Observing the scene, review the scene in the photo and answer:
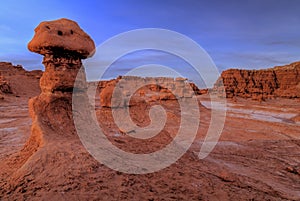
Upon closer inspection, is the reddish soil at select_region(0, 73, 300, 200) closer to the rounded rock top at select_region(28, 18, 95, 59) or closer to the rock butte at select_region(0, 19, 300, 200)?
the rock butte at select_region(0, 19, 300, 200)

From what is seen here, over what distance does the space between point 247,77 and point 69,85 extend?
162 ft

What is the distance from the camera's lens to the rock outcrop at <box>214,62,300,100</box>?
147ft

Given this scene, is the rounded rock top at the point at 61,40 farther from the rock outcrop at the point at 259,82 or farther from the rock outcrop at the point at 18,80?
the rock outcrop at the point at 259,82

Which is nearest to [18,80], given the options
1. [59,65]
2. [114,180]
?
[59,65]

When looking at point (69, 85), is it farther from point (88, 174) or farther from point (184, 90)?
point (184, 90)

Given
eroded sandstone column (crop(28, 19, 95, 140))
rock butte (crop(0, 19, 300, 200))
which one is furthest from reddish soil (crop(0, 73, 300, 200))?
eroded sandstone column (crop(28, 19, 95, 140))

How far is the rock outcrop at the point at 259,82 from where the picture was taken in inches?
1768

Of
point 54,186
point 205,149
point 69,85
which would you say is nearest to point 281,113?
point 205,149

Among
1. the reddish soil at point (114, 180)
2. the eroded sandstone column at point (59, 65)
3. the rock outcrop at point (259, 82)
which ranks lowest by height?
the reddish soil at point (114, 180)

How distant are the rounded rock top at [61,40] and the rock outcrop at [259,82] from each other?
133 feet

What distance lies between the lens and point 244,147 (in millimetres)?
9375

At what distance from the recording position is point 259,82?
160 ft

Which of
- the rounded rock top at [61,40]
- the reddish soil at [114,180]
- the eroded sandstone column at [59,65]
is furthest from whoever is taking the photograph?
the rounded rock top at [61,40]

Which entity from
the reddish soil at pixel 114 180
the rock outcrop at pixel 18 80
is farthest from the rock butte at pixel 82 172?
the rock outcrop at pixel 18 80
